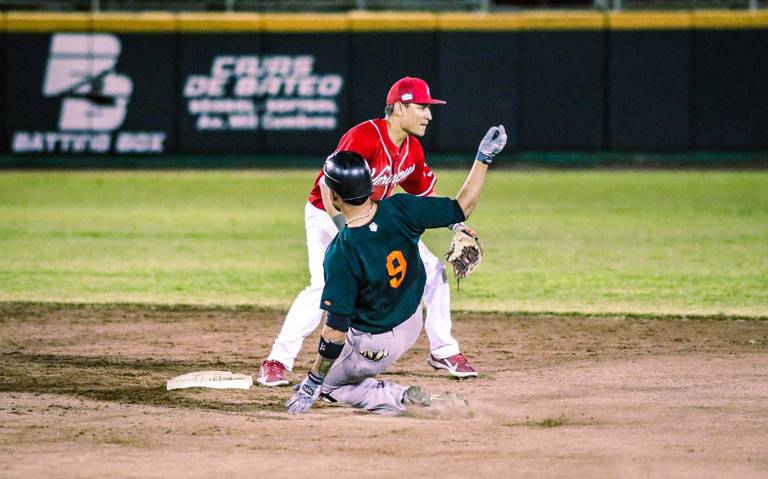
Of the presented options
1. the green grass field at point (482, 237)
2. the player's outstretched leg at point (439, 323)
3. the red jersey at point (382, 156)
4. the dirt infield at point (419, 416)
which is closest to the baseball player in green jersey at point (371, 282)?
the dirt infield at point (419, 416)

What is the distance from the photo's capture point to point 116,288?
11.0 metres

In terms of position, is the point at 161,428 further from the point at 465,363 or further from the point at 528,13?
the point at 528,13

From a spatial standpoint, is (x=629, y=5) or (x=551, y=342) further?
(x=629, y=5)

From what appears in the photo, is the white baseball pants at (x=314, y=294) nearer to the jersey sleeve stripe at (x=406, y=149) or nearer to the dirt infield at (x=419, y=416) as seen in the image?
the dirt infield at (x=419, y=416)

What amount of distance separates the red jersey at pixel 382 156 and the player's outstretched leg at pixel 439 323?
0.45 m

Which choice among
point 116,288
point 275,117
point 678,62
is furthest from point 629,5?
point 116,288

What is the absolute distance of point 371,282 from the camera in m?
5.73

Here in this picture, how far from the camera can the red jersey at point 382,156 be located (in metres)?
6.74

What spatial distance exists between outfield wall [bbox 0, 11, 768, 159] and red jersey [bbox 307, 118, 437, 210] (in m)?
16.3

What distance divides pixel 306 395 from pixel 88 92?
18.8 meters

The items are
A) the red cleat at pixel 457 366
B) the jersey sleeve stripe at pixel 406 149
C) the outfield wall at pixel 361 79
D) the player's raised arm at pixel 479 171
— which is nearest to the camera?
the player's raised arm at pixel 479 171

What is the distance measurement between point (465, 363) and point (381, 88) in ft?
55.8

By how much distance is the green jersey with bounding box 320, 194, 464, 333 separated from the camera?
223 inches

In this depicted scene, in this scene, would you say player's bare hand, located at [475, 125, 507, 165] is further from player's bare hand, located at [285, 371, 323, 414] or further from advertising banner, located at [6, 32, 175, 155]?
advertising banner, located at [6, 32, 175, 155]
